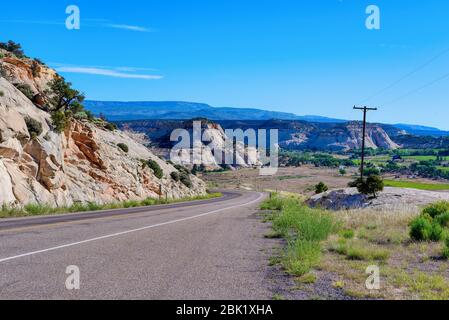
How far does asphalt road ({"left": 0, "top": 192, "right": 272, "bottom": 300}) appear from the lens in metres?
6.74

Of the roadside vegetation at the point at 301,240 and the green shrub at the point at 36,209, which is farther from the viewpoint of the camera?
the green shrub at the point at 36,209

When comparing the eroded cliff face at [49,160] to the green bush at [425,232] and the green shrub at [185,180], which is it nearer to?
the green shrub at [185,180]

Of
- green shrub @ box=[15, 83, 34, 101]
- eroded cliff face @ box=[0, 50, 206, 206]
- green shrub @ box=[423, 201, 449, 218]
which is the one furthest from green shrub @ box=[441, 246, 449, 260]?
green shrub @ box=[15, 83, 34, 101]

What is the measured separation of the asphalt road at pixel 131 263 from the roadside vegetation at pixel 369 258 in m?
0.86

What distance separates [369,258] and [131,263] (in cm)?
528

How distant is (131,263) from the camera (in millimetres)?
8930

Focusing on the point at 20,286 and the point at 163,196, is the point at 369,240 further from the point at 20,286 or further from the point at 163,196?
the point at 163,196

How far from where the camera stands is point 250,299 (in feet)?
21.4

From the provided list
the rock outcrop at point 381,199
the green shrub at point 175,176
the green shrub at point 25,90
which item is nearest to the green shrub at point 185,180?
the green shrub at point 175,176

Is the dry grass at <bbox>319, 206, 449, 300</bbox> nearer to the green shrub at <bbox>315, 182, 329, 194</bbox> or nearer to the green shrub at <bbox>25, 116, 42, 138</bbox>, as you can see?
the green shrub at <bbox>25, 116, 42, 138</bbox>

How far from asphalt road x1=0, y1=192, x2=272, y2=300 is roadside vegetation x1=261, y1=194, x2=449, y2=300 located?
862 mm

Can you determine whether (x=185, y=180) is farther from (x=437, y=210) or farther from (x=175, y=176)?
(x=437, y=210)

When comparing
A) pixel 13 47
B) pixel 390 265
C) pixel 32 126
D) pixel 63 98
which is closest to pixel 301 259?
pixel 390 265

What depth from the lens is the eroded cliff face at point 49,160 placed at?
79.7 ft
